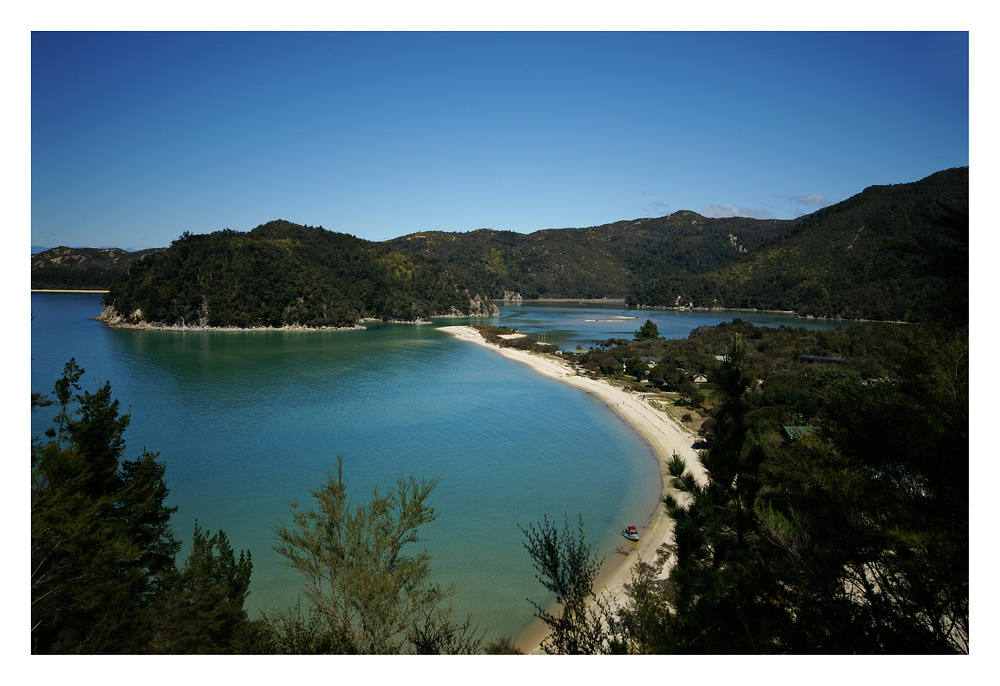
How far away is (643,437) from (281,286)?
72.8m

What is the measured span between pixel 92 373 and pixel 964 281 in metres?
47.0

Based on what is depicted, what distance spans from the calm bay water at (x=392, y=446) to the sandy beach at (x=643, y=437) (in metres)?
0.51

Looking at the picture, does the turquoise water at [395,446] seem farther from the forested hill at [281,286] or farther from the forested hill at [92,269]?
the forested hill at [92,269]

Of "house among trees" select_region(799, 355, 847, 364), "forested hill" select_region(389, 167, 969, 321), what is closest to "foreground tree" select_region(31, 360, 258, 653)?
"house among trees" select_region(799, 355, 847, 364)

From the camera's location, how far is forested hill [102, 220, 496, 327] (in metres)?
71.5

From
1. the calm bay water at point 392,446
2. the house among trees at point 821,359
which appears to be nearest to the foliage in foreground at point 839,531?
the calm bay water at point 392,446

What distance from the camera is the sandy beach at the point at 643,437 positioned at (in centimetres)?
1071

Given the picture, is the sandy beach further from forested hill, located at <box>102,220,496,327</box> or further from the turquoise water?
forested hill, located at <box>102,220,496,327</box>

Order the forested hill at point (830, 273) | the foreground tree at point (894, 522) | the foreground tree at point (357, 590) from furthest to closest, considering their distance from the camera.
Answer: the forested hill at point (830, 273), the foreground tree at point (357, 590), the foreground tree at point (894, 522)

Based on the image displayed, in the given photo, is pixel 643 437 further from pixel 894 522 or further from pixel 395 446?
pixel 894 522

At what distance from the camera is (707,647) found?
17.8ft

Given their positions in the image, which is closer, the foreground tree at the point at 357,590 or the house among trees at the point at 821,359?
the foreground tree at the point at 357,590

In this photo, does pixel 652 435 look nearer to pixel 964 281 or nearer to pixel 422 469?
pixel 422 469

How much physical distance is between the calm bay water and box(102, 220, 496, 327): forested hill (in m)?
24.6
